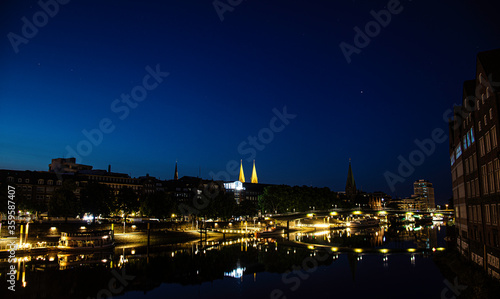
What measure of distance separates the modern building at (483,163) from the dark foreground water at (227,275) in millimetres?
5865

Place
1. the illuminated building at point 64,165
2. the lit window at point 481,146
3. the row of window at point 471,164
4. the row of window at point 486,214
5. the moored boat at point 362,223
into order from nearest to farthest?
1. the row of window at point 486,214
2. the lit window at point 481,146
3. the row of window at point 471,164
4. the illuminated building at point 64,165
5. the moored boat at point 362,223

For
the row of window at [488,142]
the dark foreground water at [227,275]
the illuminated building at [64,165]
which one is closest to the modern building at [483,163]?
the row of window at [488,142]

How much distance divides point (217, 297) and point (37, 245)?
38.7 m

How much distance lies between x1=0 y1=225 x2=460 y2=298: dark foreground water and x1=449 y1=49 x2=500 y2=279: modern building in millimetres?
5865

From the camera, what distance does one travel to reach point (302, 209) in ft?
477

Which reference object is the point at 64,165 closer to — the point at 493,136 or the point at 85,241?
the point at 85,241

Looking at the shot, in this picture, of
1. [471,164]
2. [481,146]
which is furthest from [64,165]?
[481,146]

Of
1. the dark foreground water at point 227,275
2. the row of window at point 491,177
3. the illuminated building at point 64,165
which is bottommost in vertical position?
the dark foreground water at point 227,275

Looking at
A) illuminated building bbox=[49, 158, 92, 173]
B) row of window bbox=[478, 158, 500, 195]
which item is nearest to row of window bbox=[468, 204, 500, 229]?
row of window bbox=[478, 158, 500, 195]

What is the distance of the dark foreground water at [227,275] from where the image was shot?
133ft

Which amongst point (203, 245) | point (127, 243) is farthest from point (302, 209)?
point (127, 243)

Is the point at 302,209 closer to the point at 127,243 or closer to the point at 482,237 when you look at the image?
the point at 127,243

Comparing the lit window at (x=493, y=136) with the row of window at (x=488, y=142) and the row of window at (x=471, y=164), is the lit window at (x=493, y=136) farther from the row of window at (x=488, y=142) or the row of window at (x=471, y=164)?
the row of window at (x=471, y=164)

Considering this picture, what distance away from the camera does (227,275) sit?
166ft
